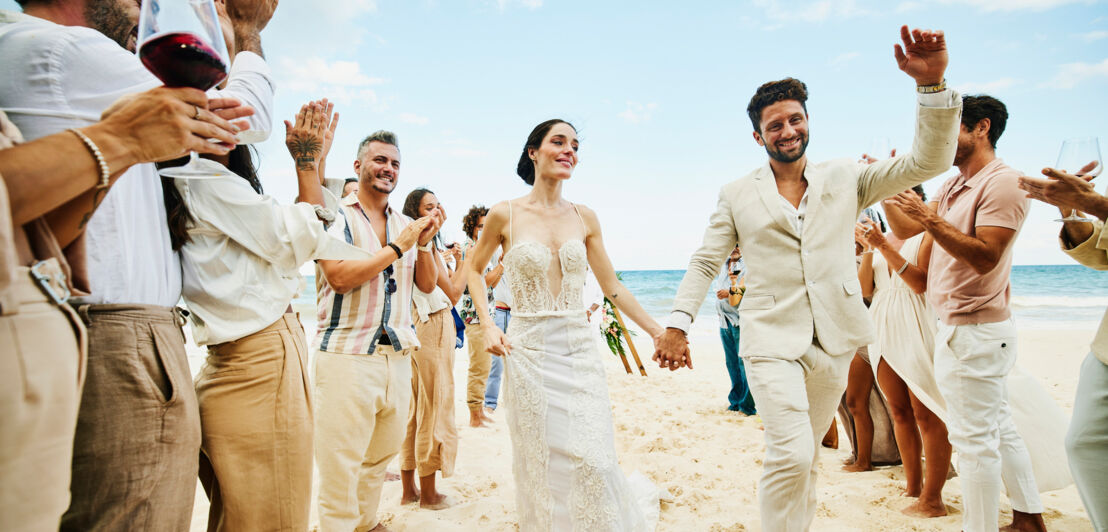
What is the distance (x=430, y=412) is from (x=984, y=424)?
3.99 metres

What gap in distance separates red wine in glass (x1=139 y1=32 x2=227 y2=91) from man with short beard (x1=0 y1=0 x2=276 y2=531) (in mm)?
91

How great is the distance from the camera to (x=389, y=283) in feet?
11.6

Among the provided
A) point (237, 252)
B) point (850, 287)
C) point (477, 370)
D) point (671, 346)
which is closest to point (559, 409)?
point (671, 346)

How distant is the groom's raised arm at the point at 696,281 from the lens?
10.9 feet

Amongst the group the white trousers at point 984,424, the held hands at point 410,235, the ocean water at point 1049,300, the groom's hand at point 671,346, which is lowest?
the ocean water at point 1049,300

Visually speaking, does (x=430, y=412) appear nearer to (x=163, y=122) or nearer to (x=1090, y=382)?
(x=163, y=122)

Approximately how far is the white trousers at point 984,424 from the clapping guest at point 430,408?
3.73m

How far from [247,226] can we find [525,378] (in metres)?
1.96

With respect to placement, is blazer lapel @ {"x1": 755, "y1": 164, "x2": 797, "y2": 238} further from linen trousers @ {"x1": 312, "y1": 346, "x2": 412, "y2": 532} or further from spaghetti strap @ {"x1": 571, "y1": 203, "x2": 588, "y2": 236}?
linen trousers @ {"x1": 312, "y1": 346, "x2": 412, "y2": 532}

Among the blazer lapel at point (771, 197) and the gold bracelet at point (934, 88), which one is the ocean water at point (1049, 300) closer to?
the blazer lapel at point (771, 197)

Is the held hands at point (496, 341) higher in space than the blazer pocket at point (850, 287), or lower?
lower

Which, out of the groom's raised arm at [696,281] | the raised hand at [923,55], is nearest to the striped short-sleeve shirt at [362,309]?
the groom's raised arm at [696,281]

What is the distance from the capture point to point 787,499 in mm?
2814

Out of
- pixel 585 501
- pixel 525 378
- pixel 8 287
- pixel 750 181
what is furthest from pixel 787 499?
pixel 8 287
